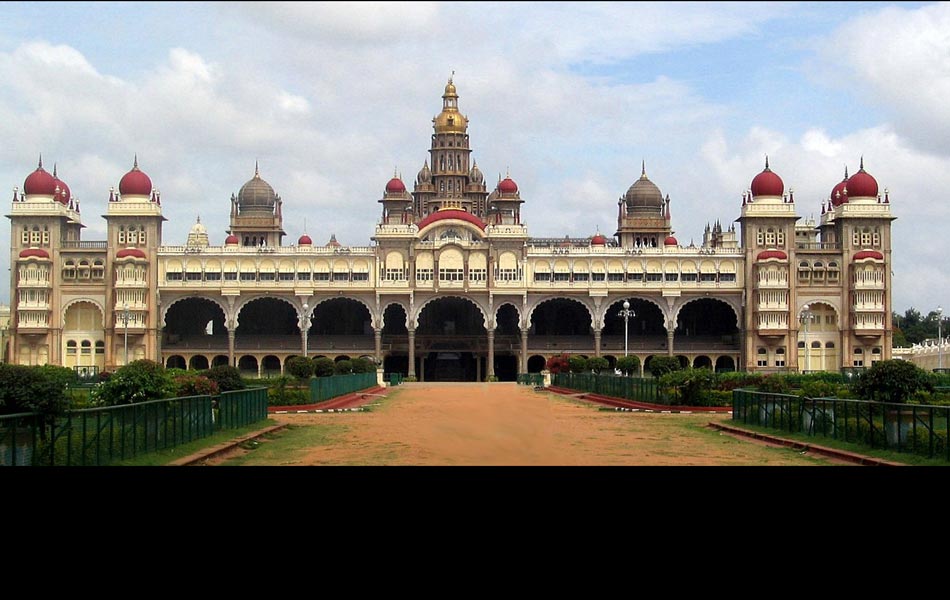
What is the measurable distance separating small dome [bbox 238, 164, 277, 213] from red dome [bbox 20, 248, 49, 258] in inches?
725

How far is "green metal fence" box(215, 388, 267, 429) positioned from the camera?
2691 centimetres

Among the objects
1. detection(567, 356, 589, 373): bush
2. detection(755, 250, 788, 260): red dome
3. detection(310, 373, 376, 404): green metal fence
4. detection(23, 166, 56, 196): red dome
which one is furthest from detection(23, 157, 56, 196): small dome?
detection(755, 250, 788, 260): red dome

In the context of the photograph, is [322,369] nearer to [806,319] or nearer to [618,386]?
[618,386]

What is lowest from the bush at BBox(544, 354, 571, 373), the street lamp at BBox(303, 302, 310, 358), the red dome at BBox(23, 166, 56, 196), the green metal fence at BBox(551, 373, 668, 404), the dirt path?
the dirt path

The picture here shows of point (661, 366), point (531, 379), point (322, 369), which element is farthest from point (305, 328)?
point (661, 366)

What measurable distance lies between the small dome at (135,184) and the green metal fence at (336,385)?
3085cm

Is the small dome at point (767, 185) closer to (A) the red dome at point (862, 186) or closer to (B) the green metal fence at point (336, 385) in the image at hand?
(A) the red dome at point (862, 186)

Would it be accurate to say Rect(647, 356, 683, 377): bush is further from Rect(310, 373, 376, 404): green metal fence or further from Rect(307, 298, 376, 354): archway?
Rect(307, 298, 376, 354): archway

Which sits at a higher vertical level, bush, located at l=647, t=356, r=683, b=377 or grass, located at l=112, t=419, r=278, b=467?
bush, located at l=647, t=356, r=683, b=377
